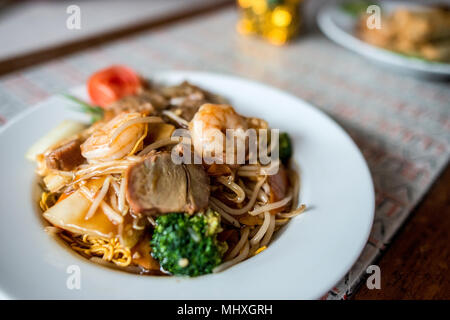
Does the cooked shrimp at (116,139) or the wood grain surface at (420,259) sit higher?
the cooked shrimp at (116,139)

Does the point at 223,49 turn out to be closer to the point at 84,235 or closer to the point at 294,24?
the point at 294,24

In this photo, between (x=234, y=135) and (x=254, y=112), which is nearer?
(x=234, y=135)

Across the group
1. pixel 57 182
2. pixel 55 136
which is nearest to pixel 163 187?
pixel 57 182

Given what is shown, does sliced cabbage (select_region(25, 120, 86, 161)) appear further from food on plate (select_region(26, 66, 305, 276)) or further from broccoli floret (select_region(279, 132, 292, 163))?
broccoli floret (select_region(279, 132, 292, 163))

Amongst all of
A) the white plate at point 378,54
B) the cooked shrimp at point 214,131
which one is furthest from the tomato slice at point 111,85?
the white plate at point 378,54

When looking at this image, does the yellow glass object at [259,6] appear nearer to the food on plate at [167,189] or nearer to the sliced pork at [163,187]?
the food on plate at [167,189]

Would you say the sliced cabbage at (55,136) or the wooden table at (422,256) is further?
the sliced cabbage at (55,136)

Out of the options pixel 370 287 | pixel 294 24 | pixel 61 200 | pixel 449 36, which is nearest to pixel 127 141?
pixel 61 200
